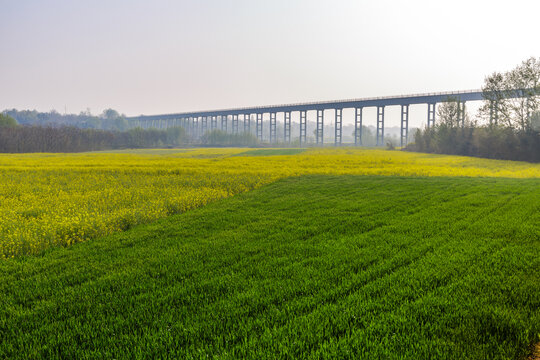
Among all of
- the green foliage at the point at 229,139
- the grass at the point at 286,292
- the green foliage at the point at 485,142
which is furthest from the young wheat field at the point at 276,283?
the green foliage at the point at 229,139

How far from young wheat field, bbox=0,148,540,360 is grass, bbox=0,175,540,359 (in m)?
0.02

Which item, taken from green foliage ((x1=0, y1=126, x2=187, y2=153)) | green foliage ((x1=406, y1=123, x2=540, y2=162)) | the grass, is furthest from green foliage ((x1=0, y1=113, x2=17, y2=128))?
the grass

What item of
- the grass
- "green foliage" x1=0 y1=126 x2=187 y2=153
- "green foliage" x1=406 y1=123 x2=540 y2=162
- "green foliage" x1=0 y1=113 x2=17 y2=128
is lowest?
the grass

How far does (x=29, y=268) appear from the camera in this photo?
7484 millimetres

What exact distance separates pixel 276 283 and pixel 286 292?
0.37 meters

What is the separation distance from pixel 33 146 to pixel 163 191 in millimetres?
86271

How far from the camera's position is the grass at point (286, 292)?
434 cm

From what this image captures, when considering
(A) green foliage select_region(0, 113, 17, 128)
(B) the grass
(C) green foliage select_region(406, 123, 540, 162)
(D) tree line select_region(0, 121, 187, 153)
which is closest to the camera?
(B) the grass

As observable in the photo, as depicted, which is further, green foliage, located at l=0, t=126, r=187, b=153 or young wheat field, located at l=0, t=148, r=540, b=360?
green foliage, located at l=0, t=126, r=187, b=153

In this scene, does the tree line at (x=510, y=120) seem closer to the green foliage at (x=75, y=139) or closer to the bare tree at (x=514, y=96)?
the bare tree at (x=514, y=96)

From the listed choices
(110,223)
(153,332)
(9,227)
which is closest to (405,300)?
(153,332)

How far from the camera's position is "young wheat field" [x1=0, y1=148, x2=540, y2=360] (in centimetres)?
437

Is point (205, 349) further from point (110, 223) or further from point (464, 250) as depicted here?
point (110, 223)

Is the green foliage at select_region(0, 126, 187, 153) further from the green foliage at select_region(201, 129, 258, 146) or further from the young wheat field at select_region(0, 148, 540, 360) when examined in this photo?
the young wheat field at select_region(0, 148, 540, 360)
